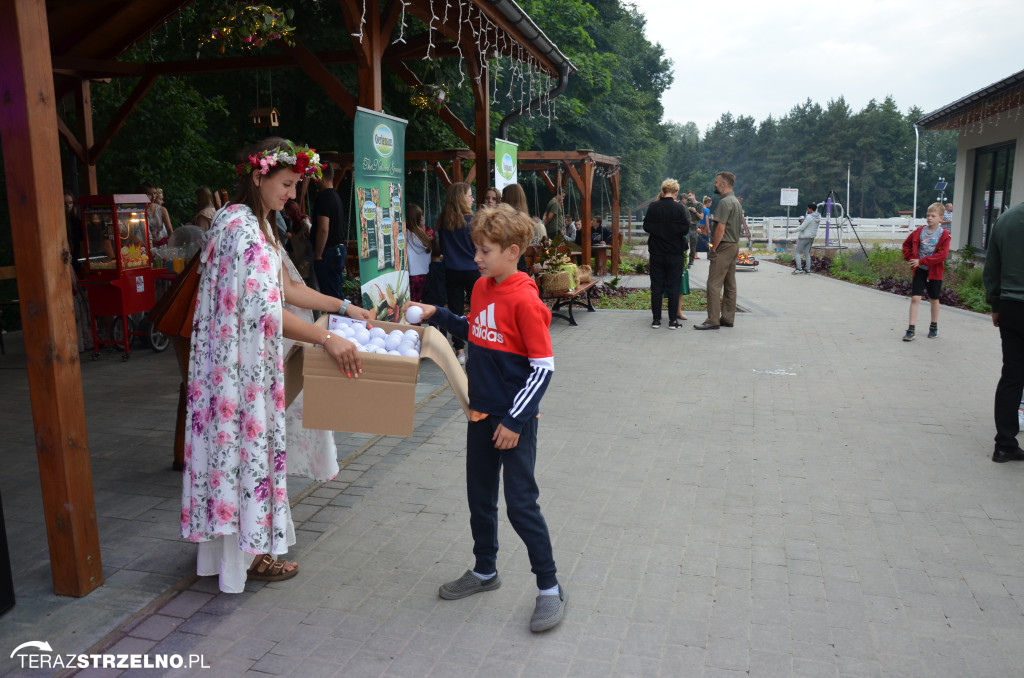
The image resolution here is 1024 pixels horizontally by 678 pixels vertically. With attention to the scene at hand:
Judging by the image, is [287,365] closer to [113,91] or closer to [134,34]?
[134,34]

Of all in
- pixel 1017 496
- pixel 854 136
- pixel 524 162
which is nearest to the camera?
pixel 1017 496

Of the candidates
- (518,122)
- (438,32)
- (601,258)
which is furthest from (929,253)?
(518,122)

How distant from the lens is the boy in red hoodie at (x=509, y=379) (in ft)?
9.92

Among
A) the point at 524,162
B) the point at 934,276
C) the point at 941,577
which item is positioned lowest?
the point at 941,577

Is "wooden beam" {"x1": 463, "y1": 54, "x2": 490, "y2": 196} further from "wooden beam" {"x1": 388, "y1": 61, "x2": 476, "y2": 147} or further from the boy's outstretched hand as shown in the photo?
the boy's outstretched hand

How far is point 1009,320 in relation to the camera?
17.3 feet

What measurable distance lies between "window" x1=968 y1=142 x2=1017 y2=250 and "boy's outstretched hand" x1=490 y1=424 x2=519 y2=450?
1739 cm

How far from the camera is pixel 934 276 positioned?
9.63 meters

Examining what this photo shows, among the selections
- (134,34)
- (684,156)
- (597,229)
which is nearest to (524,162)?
(597,229)

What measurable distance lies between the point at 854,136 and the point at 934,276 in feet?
287

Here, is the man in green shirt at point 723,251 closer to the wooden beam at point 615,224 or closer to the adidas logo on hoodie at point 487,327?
the wooden beam at point 615,224

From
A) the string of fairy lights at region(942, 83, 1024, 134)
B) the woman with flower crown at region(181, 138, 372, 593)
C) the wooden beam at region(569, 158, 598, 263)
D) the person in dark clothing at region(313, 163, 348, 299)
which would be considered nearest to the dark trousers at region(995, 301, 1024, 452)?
the woman with flower crown at region(181, 138, 372, 593)

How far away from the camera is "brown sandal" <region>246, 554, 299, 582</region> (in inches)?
144

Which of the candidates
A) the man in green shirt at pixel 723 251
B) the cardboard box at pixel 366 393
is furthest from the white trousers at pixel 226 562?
the man in green shirt at pixel 723 251
